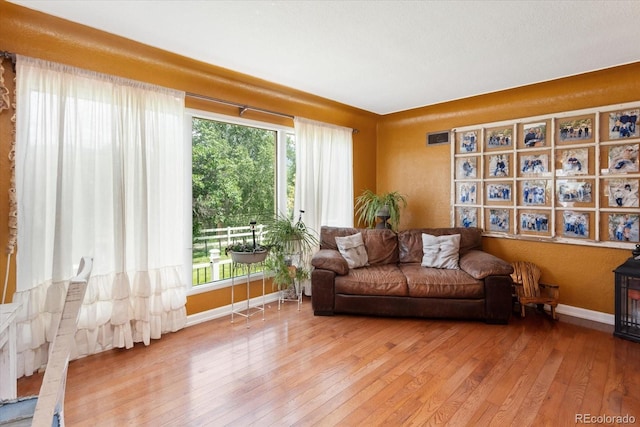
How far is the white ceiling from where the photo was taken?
2268 millimetres

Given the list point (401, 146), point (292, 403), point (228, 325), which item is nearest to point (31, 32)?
point (228, 325)

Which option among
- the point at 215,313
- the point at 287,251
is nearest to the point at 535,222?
the point at 287,251

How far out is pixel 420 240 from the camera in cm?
440

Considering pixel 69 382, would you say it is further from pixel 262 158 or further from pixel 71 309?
pixel 262 158

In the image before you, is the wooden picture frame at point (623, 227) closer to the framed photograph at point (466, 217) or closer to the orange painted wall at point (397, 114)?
the orange painted wall at point (397, 114)

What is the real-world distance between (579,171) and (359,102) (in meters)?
2.71

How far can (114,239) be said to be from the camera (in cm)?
281


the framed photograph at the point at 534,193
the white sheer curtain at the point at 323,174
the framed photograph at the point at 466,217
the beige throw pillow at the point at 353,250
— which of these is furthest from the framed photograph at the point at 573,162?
the white sheer curtain at the point at 323,174

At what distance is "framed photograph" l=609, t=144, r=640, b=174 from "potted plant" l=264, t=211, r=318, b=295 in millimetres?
3354

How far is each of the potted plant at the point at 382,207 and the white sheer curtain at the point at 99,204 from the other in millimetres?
2648

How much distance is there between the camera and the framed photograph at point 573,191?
357 cm

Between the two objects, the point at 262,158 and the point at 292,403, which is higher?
the point at 262,158

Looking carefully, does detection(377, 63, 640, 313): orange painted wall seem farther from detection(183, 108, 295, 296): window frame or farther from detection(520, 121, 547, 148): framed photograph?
detection(183, 108, 295, 296): window frame

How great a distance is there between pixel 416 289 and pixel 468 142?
2222 mm
